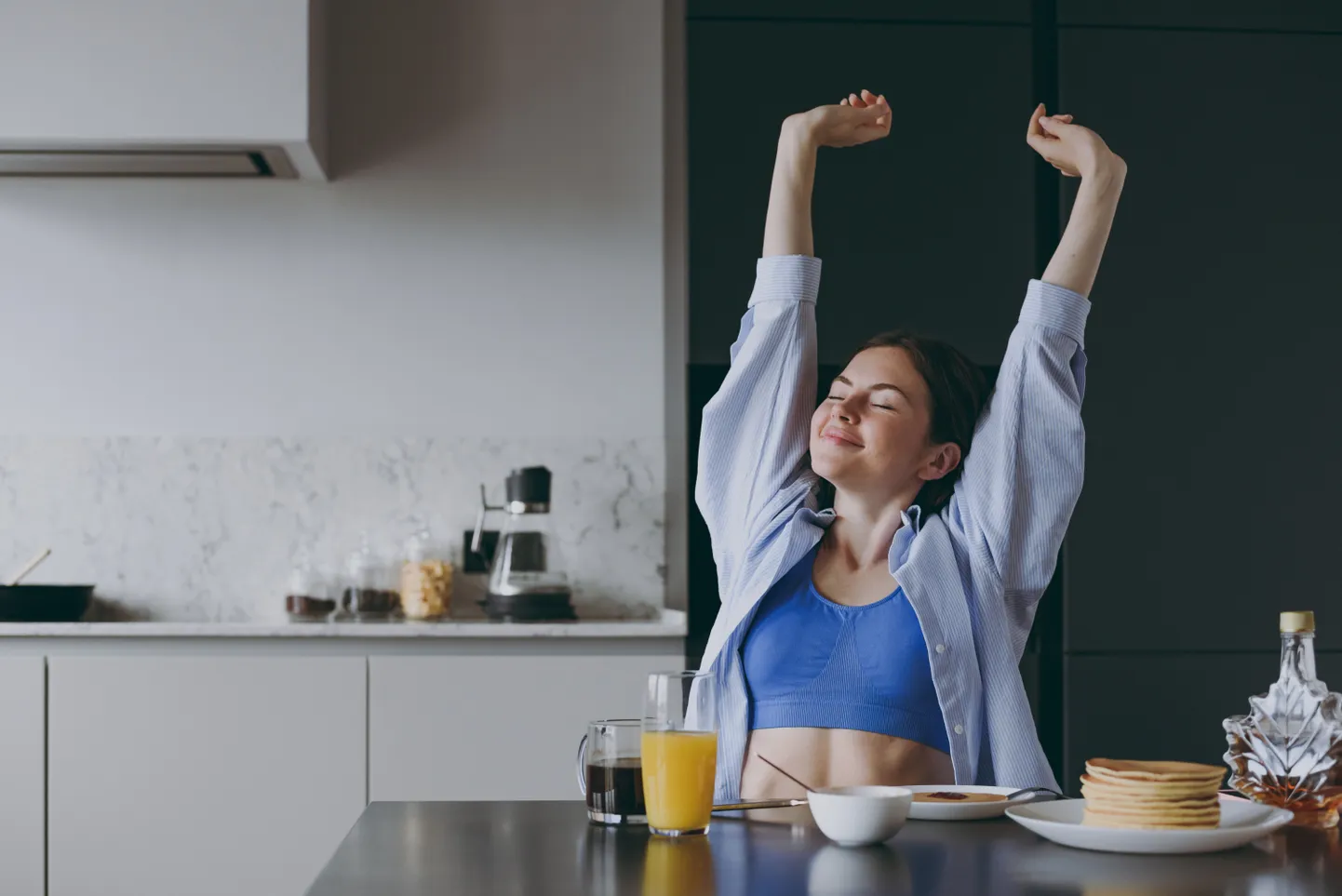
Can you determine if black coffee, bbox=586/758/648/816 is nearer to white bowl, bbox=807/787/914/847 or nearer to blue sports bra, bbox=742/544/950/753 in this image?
white bowl, bbox=807/787/914/847

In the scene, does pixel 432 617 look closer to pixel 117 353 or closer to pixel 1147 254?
pixel 117 353

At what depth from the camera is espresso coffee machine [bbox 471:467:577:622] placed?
3.07m

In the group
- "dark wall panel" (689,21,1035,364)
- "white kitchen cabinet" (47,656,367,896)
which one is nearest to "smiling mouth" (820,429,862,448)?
"dark wall panel" (689,21,1035,364)

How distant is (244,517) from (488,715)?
3.07 feet

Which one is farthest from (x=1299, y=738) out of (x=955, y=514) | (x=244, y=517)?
(x=244, y=517)

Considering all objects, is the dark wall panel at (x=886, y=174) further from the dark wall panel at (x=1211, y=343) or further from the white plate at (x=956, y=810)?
the white plate at (x=956, y=810)

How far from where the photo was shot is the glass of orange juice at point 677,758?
1126 millimetres

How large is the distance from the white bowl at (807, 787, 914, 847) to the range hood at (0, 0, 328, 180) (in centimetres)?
231

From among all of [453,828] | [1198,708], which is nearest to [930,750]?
[453,828]

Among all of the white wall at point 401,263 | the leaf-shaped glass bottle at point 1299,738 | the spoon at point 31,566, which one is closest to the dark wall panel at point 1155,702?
the white wall at point 401,263

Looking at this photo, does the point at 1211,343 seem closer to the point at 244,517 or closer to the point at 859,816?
the point at 244,517

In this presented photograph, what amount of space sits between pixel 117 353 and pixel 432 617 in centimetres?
105

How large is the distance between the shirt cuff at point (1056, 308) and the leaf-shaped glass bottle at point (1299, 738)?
62 centimetres

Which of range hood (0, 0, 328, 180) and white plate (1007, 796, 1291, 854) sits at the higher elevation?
range hood (0, 0, 328, 180)
